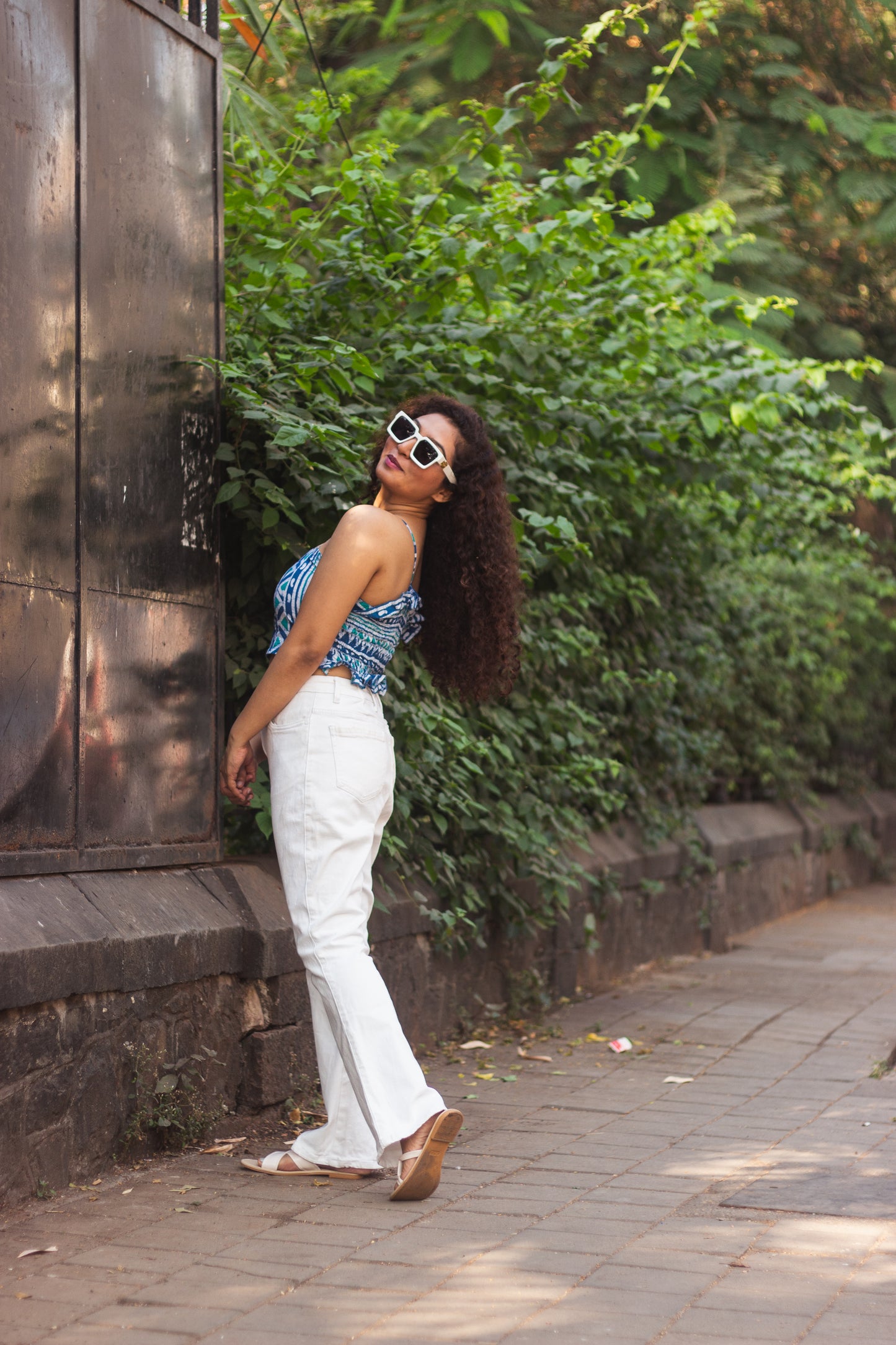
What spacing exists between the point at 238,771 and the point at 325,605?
57cm

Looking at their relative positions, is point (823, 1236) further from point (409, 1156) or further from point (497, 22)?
point (497, 22)

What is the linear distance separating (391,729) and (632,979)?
→ 11.1ft

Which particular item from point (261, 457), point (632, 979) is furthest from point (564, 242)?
point (632, 979)

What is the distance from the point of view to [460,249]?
538 cm

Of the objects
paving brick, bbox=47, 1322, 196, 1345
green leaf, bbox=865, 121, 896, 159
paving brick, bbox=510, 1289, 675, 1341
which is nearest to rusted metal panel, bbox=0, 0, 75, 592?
paving brick, bbox=47, 1322, 196, 1345

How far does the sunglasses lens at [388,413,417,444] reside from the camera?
13.2 feet

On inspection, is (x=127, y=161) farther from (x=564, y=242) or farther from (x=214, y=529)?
(x=564, y=242)

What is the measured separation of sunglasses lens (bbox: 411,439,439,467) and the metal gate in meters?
0.95

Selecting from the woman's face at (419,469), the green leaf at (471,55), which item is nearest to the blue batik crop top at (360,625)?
the woman's face at (419,469)

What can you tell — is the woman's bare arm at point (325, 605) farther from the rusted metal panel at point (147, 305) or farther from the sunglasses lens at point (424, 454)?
the rusted metal panel at point (147, 305)

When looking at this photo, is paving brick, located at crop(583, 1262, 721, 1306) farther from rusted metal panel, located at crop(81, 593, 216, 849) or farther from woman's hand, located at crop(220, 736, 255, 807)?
rusted metal panel, located at crop(81, 593, 216, 849)

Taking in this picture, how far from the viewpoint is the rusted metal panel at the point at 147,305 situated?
4289 millimetres

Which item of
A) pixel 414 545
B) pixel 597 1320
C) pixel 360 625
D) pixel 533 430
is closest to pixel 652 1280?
pixel 597 1320

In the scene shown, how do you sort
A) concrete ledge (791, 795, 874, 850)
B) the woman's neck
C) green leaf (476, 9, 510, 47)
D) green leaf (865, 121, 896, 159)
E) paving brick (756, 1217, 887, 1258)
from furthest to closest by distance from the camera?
1. concrete ledge (791, 795, 874, 850)
2. green leaf (865, 121, 896, 159)
3. green leaf (476, 9, 510, 47)
4. the woman's neck
5. paving brick (756, 1217, 887, 1258)
